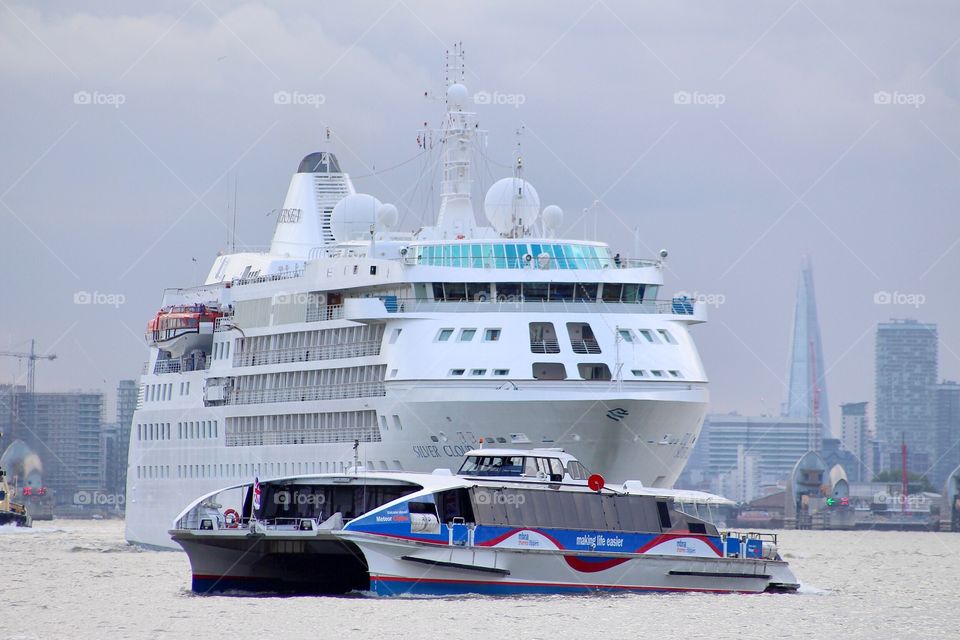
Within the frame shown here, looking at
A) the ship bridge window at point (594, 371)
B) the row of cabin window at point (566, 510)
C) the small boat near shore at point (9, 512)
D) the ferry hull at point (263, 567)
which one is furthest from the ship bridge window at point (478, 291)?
the small boat near shore at point (9, 512)

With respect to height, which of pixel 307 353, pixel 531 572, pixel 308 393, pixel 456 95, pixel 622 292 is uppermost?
pixel 456 95

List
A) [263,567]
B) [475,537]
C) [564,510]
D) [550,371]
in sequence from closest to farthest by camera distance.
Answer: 1. [475,537]
2. [564,510]
3. [263,567]
4. [550,371]

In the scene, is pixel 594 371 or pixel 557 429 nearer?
pixel 557 429

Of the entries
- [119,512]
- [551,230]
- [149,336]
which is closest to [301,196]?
[149,336]

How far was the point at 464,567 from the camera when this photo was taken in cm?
5309

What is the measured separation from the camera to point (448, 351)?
6719 centimetres

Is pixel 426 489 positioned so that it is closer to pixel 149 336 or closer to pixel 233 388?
pixel 233 388

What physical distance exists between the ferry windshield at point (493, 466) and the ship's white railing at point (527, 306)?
12.4m

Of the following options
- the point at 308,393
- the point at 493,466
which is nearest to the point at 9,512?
the point at 308,393

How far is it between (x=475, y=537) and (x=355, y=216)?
30696 millimetres

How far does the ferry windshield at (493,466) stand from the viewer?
55.9 m

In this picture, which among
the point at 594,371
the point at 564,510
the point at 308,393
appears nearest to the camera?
the point at 564,510

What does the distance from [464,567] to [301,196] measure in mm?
40416

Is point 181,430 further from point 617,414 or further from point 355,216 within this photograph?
point 617,414
